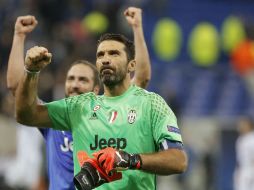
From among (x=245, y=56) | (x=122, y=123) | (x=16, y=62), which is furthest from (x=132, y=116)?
(x=245, y=56)

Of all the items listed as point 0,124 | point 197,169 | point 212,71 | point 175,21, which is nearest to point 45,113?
point 0,124

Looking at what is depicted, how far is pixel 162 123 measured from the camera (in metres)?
6.20

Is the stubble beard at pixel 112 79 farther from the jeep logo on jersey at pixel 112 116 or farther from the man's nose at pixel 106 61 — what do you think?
the jeep logo on jersey at pixel 112 116

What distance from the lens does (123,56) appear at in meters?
6.46

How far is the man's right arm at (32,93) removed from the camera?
20.3ft

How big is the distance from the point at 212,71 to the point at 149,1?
3.49m

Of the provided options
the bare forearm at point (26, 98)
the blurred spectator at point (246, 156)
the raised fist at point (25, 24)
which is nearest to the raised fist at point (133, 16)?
the raised fist at point (25, 24)

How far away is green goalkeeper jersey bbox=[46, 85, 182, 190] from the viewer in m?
6.23

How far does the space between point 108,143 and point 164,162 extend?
57cm

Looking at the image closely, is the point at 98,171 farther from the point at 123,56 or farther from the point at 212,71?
the point at 212,71

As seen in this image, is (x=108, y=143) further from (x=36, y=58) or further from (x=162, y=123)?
(x=36, y=58)

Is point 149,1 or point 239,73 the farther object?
point 149,1

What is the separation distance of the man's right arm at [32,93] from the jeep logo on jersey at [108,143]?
1.34ft

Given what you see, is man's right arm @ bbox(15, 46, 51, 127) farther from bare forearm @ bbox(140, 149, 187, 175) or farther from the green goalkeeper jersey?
bare forearm @ bbox(140, 149, 187, 175)
